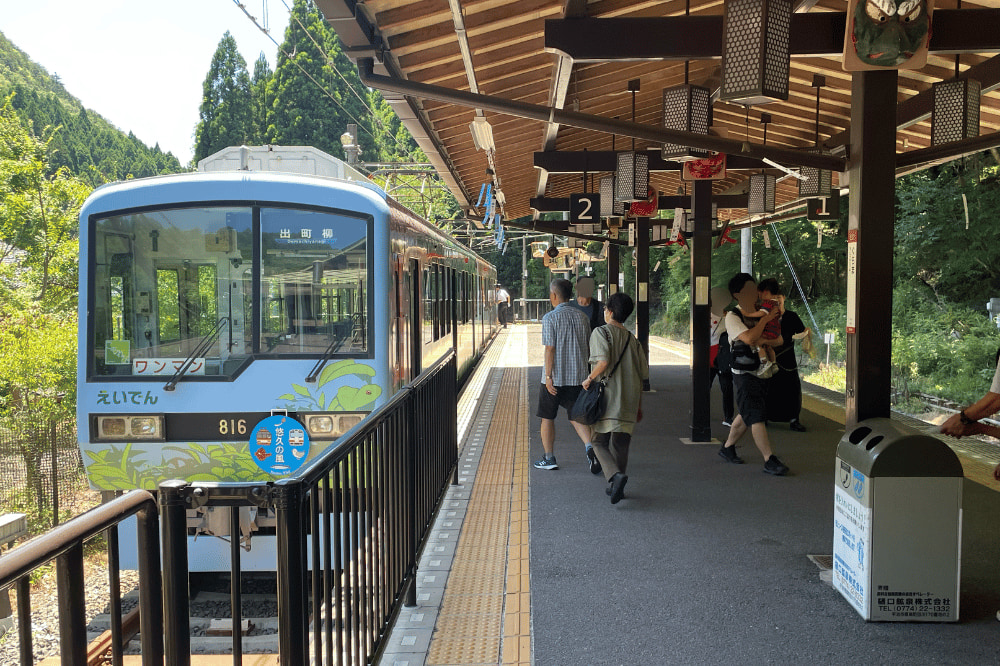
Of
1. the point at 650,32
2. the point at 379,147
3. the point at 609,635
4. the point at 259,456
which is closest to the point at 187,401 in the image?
the point at 259,456

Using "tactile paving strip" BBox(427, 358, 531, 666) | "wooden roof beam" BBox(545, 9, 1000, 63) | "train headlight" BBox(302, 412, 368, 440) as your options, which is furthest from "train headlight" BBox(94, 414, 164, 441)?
"wooden roof beam" BBox(545, 9, 1000, 63)

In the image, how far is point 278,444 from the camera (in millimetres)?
5410

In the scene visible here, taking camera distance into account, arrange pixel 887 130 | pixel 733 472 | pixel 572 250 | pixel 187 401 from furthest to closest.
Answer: pixel 572 250 → pixel 733 472 → pixel 187 401 → pixel 887 130

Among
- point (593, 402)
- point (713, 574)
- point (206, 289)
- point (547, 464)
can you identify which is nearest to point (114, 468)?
point (206, 289)

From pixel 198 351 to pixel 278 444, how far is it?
0.77 m

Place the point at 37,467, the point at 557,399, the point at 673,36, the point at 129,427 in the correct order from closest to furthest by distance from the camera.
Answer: the point at 673,36 → the point at 129,427 → the point at 557,399 → the point at 37,467

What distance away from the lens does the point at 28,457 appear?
539 inches

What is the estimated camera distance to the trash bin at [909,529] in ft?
12.4

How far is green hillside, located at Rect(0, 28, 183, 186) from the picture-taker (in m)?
56.7

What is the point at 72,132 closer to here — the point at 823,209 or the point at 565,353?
the point at 823,209

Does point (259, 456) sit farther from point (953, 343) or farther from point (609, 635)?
point (953, 343)

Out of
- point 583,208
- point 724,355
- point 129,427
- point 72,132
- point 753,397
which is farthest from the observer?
point 72,132

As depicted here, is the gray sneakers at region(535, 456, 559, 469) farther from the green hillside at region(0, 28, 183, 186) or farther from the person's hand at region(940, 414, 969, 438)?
the green hillside at region(0, 28, 183, 186)

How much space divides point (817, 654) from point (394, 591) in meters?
1.77
